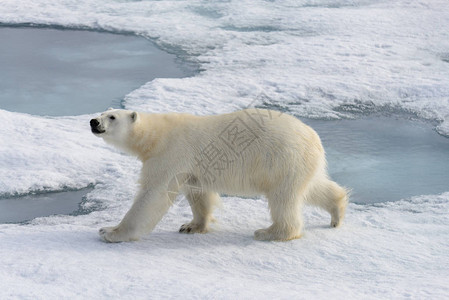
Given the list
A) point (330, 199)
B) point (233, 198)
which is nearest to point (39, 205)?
point (233, 198)

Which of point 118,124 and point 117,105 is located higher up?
point 118,124

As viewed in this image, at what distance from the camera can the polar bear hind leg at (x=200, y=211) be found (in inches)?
159

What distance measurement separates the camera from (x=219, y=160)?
390cm

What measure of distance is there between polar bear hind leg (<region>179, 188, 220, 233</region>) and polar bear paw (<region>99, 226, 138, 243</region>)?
443 mm

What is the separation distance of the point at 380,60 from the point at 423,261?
498 centimetres

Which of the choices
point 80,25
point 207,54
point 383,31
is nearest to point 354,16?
point 383,31

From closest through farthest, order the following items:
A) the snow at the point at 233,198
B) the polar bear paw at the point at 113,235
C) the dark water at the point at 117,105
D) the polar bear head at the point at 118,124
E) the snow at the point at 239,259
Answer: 1. the snow at the point at 239,259
2. the snow at the point at 233,198
3. the polar bear paw at the point at 113,235
4. the polar bear head at the point at 118,124
5. the dark water at the point at 117,105

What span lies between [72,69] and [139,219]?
4606mm

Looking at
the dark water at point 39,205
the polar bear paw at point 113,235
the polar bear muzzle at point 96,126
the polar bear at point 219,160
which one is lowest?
the dark water at point 39,205

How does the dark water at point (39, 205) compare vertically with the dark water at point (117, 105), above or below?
below

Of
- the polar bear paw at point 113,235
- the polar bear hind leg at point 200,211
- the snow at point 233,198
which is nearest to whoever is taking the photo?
the snow at point 233,198

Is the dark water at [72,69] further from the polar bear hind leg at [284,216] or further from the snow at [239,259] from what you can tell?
the polar bear hind leg at [284,216]

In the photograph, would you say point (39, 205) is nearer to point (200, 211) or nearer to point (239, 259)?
point (200, 211)

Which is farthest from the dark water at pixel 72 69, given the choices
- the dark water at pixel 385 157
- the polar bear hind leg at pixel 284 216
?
the dark water at pixel 385 157
